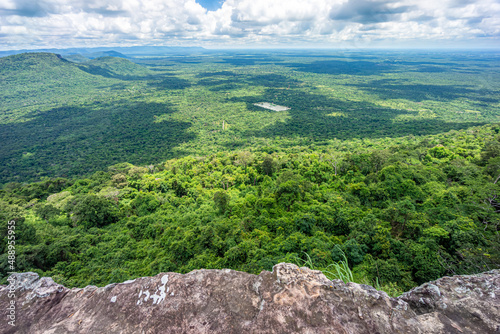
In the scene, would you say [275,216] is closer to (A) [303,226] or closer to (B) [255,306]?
(A) [303,226]

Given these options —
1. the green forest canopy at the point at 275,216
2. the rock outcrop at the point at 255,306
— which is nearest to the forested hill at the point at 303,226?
the green forest canopy at the point at 275,216

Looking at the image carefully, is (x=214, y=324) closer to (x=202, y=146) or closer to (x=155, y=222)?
(x=155, y=222)

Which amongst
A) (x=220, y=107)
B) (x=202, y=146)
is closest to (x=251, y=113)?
(x=220, y=107)

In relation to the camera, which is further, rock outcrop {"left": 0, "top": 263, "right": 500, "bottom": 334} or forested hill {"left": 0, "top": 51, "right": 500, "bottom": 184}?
forested hill {"left": 0, "top": 51, "right": 500, "bottom": 184}

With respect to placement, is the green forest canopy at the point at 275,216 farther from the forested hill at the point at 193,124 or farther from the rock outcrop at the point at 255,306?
the forested hill at the point at 193,124

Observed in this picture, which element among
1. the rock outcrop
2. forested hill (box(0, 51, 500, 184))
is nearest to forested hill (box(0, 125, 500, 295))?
the rock outcrop

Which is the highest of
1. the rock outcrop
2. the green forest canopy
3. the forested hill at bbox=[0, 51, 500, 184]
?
the rock outcrop

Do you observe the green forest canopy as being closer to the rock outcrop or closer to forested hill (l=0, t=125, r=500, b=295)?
forested hill (l=0, t=125, r=500, b=295)
